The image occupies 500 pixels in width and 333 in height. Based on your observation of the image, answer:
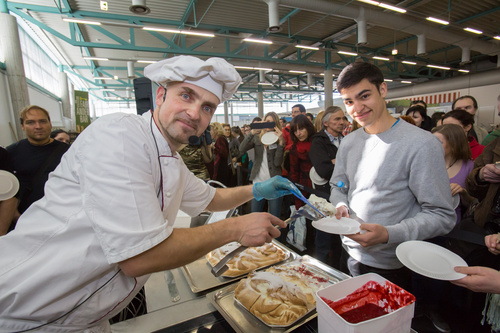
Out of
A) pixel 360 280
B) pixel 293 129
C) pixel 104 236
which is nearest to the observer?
pixel 104 236

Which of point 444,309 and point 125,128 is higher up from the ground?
point 125,128

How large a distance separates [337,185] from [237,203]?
25.2 inches

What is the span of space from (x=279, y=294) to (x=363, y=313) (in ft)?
1.08

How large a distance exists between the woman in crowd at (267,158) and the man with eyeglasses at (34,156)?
2.37 meters

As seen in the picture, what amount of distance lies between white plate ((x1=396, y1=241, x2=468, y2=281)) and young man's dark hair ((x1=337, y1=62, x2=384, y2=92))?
0.84 metres

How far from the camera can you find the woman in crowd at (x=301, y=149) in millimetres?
3428

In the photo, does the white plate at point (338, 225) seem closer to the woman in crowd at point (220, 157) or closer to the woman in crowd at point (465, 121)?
the woman in crowd at point (465, 121)

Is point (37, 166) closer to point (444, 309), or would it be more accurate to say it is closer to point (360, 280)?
point (360, 280)

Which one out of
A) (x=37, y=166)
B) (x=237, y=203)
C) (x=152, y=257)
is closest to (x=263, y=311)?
(x=152, y=257)

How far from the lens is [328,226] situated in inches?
48.6

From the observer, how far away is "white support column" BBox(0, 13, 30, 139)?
234 inches

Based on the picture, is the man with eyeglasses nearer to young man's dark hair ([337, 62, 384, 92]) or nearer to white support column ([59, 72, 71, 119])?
young man's dark hair ([337, 62, 384, 92])

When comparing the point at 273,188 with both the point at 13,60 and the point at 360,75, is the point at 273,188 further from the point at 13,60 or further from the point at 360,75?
the point at 13,60

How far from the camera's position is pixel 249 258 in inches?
58.6
